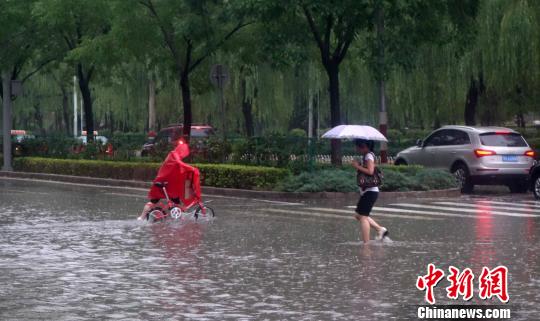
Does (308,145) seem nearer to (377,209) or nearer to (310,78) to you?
(377,209)

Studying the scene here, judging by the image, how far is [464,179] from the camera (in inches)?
1118

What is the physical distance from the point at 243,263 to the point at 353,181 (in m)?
12.9

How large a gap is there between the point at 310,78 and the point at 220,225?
30872 mm

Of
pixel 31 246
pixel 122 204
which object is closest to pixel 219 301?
pixel 31 246

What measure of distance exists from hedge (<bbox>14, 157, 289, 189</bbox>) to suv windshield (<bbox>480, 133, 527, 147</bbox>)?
521 cm

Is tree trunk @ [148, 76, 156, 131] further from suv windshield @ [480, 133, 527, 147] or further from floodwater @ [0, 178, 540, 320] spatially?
floodwater @ [0, 178, 540, 320]

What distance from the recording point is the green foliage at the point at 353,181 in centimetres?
2627

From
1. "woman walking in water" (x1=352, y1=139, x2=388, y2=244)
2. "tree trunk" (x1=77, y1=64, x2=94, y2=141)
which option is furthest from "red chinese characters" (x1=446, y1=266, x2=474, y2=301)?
"tree trunk" (x1=77, y1=64, x2=94, y2=141)

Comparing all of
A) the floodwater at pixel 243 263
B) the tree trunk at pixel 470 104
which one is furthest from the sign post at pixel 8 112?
the floodwater at pixel 243 263

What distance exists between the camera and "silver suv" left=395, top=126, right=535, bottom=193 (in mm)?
27625

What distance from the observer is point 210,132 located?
52656 mm

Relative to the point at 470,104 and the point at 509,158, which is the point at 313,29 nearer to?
the point at 509,158

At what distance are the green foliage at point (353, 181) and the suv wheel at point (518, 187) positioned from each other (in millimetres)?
1773

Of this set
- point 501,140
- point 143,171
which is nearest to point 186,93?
point 143,171
